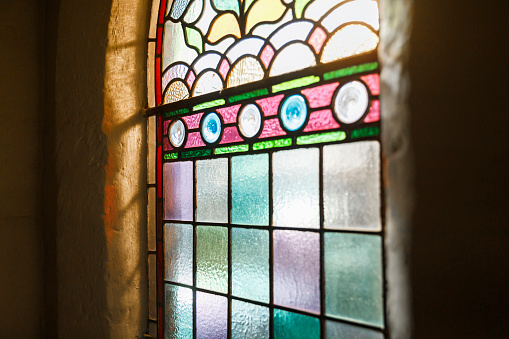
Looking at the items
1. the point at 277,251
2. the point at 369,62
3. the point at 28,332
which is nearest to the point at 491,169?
the point at 369,62

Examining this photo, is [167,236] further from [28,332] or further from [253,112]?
[28,332]

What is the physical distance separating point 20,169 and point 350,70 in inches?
69.0

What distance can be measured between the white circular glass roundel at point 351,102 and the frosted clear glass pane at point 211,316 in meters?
0.84

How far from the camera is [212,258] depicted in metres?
1.51

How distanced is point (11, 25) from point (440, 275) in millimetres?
2260

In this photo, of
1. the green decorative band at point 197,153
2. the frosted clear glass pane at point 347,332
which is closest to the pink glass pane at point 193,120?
the green decorative band at point 197,153

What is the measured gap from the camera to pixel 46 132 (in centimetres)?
197

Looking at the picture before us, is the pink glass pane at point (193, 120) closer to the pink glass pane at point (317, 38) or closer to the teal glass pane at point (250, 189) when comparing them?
the teal glass pane at point (250, 189)

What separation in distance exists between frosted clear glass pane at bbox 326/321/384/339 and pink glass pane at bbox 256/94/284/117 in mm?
716

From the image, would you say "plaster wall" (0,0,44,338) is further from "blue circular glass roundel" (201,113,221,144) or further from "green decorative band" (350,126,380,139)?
"green decorative band" (350,126,380,139)

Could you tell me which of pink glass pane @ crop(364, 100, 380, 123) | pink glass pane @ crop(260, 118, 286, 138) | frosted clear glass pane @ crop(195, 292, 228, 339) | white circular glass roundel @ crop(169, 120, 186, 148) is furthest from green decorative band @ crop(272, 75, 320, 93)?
frosted clear glass pane @ crop(195, 292, 228, 339)

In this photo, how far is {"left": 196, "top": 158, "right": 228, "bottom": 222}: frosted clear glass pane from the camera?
1.48m

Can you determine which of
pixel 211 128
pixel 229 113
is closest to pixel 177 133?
pixel 211 128

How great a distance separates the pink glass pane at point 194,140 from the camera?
5.21ft
